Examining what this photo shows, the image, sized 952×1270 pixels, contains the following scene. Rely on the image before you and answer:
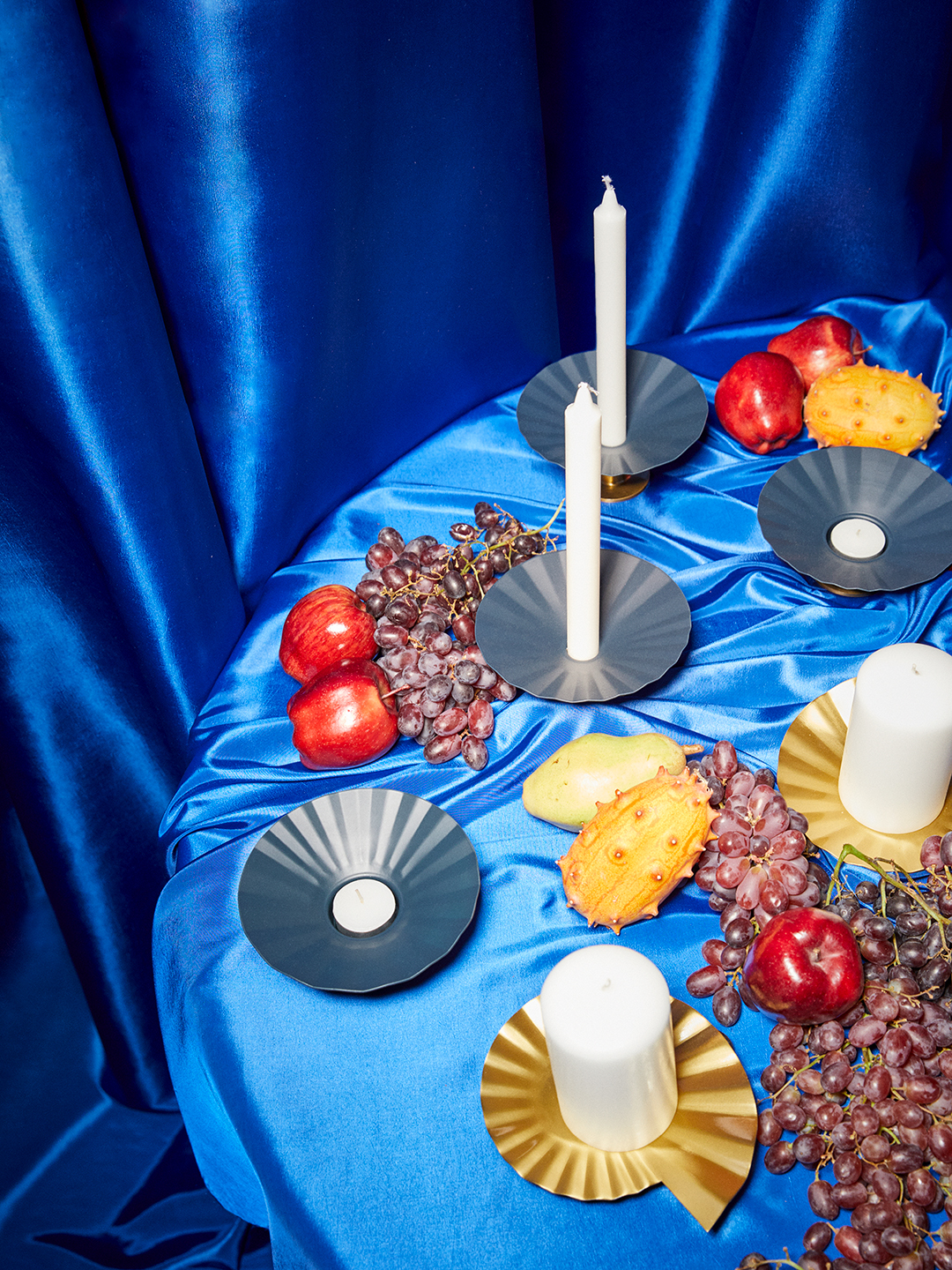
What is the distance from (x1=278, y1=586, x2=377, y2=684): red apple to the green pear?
0.21 meters

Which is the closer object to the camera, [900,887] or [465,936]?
[900,887]

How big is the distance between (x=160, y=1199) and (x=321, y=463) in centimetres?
83

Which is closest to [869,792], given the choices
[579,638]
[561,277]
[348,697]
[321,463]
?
[579,638]

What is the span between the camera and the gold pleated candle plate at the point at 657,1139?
0.66 meters

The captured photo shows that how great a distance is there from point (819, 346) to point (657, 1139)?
33.0 inches

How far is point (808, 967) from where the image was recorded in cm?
68

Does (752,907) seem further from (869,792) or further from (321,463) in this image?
(321,463)

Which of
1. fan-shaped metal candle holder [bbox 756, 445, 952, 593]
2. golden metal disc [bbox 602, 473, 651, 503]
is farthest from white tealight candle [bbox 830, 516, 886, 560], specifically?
golden metal disc [bbox 602, 473, 651, 503]

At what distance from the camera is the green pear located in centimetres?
83

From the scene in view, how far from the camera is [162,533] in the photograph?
0.99 meters

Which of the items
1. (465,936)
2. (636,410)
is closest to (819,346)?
(636,410)

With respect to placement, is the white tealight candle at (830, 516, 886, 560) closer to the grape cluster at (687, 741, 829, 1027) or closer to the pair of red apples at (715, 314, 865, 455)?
the pair of red apples at (715, 314, 865, 455)

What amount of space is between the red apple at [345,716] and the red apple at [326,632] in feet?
0.12

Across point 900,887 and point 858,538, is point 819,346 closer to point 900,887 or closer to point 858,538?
point 858,538
